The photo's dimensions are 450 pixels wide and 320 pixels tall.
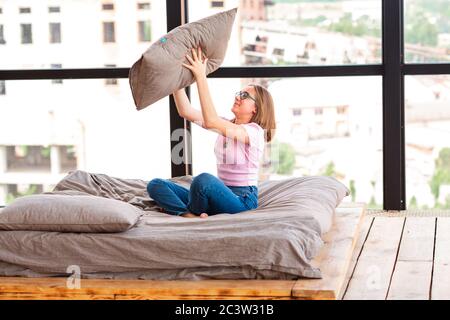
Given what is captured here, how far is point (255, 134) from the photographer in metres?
4.49

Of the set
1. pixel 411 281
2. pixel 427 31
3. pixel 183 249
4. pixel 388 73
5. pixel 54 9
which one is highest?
pixel 54 9

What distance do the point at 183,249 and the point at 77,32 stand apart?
2.46 m

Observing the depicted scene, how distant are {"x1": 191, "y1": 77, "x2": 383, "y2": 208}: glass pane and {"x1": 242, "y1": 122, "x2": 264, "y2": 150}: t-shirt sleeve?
1207 mm

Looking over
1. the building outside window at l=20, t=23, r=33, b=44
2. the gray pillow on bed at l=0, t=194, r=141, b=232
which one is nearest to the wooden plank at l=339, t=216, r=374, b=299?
the gray pillow on bed at l=0, t=194, r=141, b=232

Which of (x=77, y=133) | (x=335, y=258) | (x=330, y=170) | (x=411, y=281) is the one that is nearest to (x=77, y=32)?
(x=77, y=133)

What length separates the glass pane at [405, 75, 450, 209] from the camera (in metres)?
5.53

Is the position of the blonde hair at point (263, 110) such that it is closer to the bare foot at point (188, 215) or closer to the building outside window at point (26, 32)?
the bare foot at point (188, 215)

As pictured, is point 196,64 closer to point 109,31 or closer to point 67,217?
point 67,217

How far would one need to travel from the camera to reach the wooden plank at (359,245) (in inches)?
160

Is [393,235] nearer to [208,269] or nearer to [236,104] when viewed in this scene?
[236,104]

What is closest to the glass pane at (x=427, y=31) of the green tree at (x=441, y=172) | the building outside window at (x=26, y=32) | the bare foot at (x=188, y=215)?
the green tree at (x=441, y=172)

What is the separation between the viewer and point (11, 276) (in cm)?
391

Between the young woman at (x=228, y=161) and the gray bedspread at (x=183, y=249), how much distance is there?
0.23 meters
